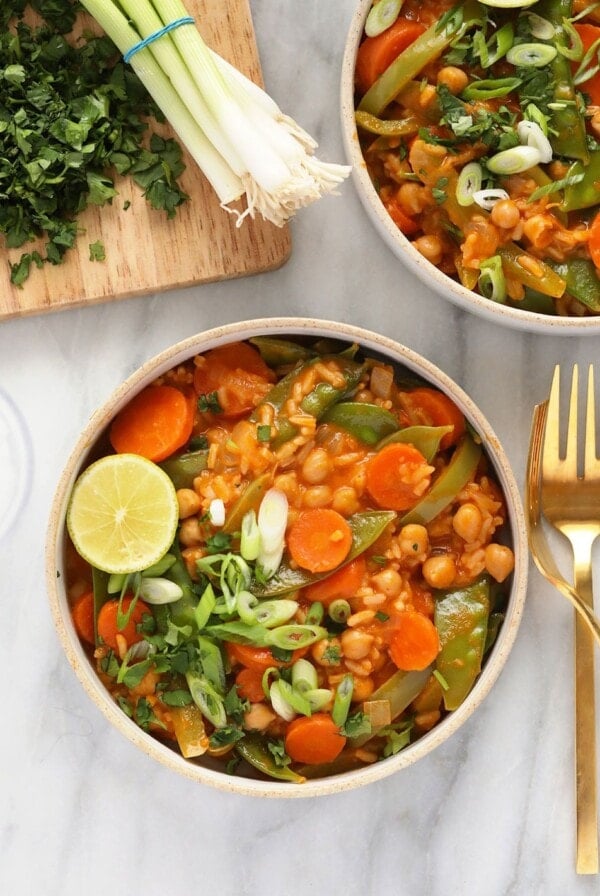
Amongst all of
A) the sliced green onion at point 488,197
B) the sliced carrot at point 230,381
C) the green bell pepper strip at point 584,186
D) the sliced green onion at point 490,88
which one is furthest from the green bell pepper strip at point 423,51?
the sliced carrot at point 230,381

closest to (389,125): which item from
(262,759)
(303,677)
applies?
(303,677)

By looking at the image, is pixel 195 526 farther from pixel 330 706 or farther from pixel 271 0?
pixel 271 0

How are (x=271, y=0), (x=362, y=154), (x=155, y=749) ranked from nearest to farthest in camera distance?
(x=155, y=749)
(x=362, y=154)
(x=271, y=0)

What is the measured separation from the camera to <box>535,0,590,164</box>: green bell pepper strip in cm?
222

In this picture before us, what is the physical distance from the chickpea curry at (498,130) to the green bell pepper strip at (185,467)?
2.53ft

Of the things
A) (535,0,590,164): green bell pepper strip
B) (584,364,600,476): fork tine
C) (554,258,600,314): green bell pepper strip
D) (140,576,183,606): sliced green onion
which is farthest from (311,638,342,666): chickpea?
(535,0,590,164): green bell pepper strip

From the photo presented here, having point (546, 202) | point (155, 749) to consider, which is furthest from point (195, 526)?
point (546, 202)

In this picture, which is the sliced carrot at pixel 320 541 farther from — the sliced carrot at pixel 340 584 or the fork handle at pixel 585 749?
the fork handle at pixel 585 749

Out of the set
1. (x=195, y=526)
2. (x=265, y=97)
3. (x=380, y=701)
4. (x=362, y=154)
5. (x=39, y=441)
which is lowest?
(x=380, y=701)

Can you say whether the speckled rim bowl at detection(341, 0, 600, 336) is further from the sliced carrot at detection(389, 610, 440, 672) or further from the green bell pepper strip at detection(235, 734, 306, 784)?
the green bell pepper strip at detection(235, 734, 306, 784)

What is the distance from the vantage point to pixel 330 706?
2.26 meters

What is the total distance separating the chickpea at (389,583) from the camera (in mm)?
2234

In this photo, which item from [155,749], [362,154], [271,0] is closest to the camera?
[155,749]

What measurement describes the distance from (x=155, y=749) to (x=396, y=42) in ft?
6.06
